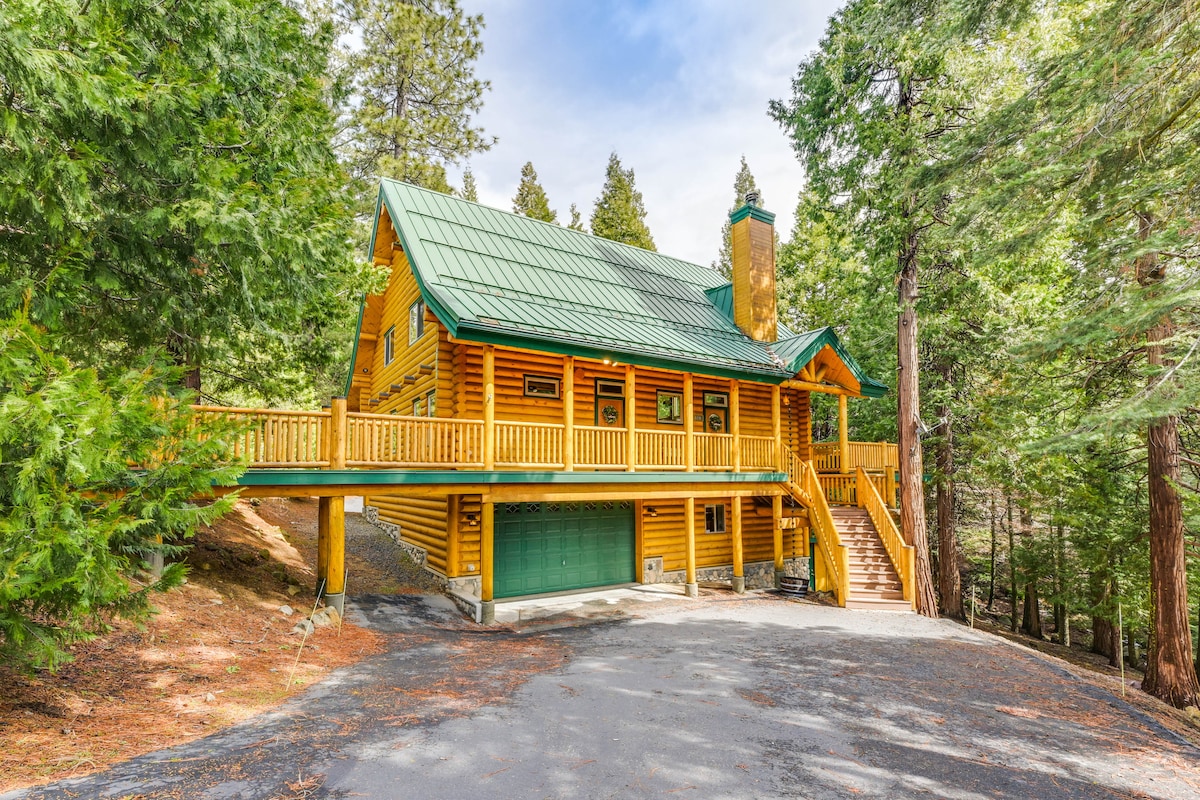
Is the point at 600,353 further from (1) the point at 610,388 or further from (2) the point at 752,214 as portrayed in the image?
(2) the point at 752,214

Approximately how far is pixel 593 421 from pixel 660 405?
2.21 meters

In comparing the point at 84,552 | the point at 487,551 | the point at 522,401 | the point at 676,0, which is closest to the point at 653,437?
the point at 522,401

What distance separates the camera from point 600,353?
12352mm

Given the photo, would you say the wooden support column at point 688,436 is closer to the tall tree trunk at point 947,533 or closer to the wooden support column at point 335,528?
the wooden support column at point 335,528

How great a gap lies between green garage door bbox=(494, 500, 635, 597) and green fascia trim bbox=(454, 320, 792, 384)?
413 cm

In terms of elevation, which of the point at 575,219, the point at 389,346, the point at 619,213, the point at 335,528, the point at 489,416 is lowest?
the point at 335,528

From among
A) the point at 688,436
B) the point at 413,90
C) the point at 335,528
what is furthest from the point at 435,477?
the point at 413,90

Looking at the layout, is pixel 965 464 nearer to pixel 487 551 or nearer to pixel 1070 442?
pixel 1070 442

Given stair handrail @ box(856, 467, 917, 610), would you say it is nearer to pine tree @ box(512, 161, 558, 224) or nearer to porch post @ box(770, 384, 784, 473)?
porch post @ box(770, 384, 784, 473)

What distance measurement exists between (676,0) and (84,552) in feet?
45.1

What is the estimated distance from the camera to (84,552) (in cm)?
452

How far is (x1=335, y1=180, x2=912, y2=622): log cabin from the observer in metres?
11.5

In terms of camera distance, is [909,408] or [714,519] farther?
[714,519]

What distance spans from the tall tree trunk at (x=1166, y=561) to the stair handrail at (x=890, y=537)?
4.02 metres
